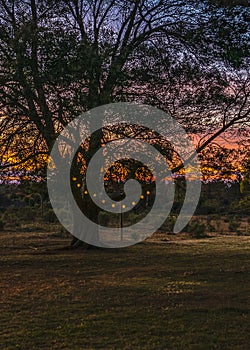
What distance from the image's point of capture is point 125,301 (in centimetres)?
1105

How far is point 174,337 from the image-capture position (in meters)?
8.29

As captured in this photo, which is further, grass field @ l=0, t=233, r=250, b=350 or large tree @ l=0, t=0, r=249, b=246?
large tree @ l=0, t=0, r=249, b=246

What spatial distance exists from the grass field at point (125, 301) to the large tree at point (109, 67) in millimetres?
3553

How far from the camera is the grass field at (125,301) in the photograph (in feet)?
27.0

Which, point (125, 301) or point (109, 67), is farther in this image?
point (109, 67)

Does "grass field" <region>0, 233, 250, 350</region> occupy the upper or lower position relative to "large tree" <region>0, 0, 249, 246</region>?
lower

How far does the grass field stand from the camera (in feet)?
27.0

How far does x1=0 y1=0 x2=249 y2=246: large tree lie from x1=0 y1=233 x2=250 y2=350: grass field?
11.7 ft

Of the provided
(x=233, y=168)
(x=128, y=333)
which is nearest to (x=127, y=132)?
(x=233, y=168)

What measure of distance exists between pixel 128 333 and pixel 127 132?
29.3 feet

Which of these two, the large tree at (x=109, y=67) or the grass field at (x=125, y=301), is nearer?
the grass field at (x=125, y=301)

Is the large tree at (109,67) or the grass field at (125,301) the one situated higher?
the large tree at (109,67)

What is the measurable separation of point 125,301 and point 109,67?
7.27m

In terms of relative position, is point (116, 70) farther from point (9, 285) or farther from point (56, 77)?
point (9, 285)
